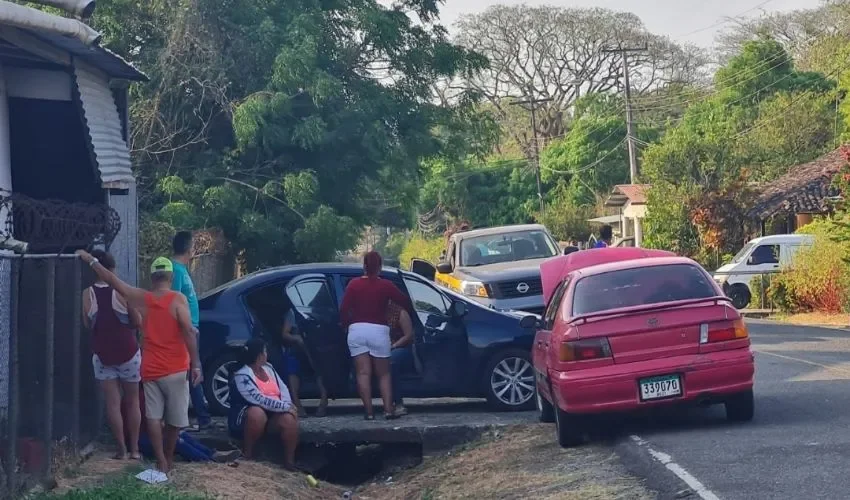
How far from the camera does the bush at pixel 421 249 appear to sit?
57625 millimetres

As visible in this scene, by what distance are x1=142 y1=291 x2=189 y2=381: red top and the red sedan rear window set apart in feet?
10.9

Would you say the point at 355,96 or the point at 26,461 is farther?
the point at 355,96

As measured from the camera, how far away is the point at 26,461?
8695 millimetres

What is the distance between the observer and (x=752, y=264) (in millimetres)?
33250

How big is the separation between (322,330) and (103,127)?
305cm

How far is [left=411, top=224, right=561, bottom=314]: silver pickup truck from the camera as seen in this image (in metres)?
18.6

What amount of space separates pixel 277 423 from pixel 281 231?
1079 centimetres

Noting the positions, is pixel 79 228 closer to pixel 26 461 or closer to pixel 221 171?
pixel 26 461

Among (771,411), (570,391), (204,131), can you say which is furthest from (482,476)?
(204,131)

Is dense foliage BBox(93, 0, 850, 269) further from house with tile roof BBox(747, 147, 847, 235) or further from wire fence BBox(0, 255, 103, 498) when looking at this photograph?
house with tile roof BBox(747, 147, 847, 235)

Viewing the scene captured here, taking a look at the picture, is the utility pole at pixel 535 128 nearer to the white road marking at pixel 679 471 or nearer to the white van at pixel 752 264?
the white van at pixel 752 264

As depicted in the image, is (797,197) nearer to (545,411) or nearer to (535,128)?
(535,128)

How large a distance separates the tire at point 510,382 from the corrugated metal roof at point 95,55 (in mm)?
4798

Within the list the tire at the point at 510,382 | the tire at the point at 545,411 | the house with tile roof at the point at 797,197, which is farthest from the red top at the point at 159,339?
the house with tile roof at the point at 797,197
